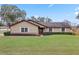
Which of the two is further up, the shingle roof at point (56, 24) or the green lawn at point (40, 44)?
the shingle roof at point (56, 24)

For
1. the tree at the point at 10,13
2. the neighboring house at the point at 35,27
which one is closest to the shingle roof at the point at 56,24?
the neighboring house at the point at 35,27

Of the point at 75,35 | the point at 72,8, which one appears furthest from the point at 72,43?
the point at 72,8

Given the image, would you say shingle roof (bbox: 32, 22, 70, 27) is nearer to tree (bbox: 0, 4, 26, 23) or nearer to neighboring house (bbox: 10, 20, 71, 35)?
neighboring house (bbox: 10, 20, 71, 35)

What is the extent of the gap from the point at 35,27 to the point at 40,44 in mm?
151

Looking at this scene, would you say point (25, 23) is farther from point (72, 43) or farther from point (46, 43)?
point (72, 43)

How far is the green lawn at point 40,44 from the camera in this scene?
2.72 meters

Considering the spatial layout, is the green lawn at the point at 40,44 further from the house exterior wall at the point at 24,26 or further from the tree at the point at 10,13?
the tree at the point at 10,13

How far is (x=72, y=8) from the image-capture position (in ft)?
9.00

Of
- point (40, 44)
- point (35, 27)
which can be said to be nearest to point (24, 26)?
point (35, 27)

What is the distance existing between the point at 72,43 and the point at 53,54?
19 cm

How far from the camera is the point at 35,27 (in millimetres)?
2748

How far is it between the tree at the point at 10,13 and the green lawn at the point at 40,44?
0.15 m

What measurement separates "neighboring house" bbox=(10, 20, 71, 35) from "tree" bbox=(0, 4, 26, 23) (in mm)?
50

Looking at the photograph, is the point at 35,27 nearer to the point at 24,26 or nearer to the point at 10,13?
the point at 24,26
